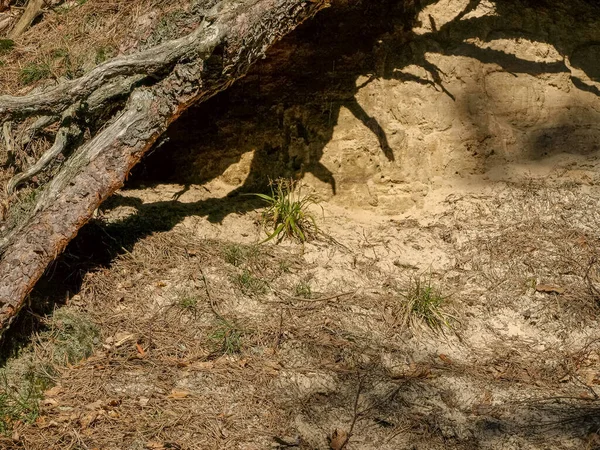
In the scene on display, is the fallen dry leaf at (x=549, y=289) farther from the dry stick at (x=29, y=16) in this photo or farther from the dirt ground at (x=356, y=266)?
the dry stick at (x=29, y=16)

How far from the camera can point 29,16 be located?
7.04 m

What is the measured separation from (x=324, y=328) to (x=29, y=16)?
384cm

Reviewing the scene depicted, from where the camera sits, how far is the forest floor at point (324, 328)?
4633 mm

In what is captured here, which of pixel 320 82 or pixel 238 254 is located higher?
pixel 320 82

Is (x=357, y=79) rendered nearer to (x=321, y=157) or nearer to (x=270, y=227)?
(x=321, y=157)

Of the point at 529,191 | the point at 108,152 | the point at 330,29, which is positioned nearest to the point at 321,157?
the point at 330,29

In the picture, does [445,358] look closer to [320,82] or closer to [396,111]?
[396,111]

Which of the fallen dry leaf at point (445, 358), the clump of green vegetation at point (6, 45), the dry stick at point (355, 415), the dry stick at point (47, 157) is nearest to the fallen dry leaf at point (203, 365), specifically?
the dry stick at point (355, 415)

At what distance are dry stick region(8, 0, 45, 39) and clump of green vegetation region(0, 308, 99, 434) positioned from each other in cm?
292

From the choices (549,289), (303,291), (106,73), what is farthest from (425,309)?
(106,73)

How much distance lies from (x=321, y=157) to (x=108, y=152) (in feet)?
6.98

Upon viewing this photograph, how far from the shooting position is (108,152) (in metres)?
5.29

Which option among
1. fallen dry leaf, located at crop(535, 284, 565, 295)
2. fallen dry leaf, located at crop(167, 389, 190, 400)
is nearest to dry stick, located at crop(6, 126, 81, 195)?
fallen dry leaf, located at crop(167, 389, 190, 400)

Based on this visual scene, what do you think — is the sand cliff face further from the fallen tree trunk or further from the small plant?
the small plant
